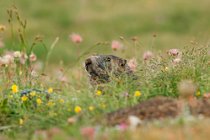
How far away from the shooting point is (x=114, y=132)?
547 cm

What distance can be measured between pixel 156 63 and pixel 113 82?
614mm

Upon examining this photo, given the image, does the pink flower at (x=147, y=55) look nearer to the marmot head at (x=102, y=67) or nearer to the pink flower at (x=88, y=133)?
the marmot head at (x=102, y=67)

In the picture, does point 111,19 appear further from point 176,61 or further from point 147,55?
point 176,61

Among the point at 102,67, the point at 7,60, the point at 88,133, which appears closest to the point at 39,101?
the point at 7,60

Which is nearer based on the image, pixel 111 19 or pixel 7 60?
pixel 7 60

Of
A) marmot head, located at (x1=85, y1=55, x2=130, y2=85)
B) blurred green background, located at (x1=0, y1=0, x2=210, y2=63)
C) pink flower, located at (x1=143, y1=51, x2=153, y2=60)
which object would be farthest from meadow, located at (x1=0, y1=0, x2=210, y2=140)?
blurred green background, located at (x1=0, y1=0, x2=210, y2=63)

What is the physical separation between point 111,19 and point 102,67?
55.8 ft

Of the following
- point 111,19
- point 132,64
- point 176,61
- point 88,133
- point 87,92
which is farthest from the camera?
point 111,19

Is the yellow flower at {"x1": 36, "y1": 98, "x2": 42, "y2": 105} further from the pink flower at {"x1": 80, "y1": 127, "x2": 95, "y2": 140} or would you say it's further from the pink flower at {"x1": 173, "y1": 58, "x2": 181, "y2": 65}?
the pink flower at {"x1": 80, "y1": 127, "x2": 95, "y2": 140}

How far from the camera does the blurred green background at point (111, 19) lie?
77.2 feet

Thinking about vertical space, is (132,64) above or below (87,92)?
above

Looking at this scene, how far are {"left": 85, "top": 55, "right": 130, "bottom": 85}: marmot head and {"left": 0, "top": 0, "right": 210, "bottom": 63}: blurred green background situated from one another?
45.0ft

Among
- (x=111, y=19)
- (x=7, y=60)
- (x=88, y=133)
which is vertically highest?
(x=111, y=19)

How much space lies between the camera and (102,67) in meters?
8.34
